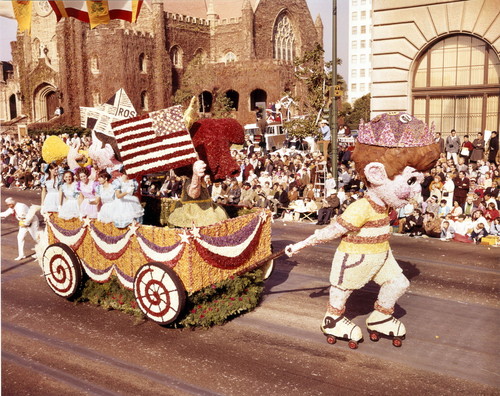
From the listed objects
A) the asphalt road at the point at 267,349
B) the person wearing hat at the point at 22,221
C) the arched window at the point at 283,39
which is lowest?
the asphalt road at the point at 267,349

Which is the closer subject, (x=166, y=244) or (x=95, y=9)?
(x=95, y=9)

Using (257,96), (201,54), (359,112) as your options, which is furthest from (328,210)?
(359,112)

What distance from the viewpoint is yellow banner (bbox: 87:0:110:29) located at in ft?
22.3

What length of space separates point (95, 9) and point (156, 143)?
1.92m

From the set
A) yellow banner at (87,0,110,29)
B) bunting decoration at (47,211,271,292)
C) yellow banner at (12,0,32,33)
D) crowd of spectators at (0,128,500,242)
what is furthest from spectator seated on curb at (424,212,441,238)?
yellow banner at (12,0,32,33)

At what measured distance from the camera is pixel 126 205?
8383 mm

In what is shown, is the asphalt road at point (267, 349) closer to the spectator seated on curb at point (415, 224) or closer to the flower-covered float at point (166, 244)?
the flower-covered float at point (166, 244)

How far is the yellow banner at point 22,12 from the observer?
216 inches

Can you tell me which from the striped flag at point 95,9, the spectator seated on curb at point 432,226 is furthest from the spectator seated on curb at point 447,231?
the striped flag at point 95,9

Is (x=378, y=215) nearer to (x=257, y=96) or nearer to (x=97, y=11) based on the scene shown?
(x=97, y=11)

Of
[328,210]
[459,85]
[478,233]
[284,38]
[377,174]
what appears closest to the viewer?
[377,174]

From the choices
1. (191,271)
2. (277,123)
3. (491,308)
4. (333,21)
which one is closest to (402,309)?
(491,308)

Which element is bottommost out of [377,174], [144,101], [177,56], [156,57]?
[377,174]

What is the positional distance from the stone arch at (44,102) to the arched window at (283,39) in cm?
2323
